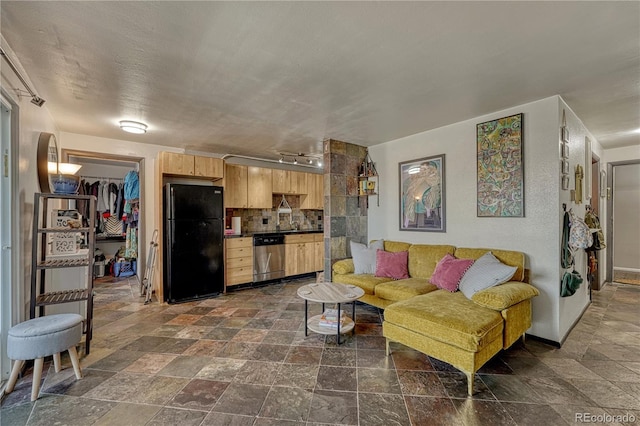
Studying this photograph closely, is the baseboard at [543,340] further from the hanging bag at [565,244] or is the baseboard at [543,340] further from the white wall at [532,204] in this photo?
the hanging bag at [565,244]

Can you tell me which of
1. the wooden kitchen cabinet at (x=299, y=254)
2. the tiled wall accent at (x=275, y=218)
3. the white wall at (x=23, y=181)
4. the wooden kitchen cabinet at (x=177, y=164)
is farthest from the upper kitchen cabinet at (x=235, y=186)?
the white wall at (x=23, y=181)

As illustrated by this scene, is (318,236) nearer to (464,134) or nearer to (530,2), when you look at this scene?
(464,134)

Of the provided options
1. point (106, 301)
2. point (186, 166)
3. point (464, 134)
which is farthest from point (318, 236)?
point (106, 301)

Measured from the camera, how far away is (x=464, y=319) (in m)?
2.06

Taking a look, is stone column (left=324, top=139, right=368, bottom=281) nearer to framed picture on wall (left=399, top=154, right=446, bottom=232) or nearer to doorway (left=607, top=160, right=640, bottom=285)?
framed picture on wall (left=399, top=154, right=446, bottom=232)

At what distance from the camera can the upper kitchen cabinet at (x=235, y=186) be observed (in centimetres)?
478

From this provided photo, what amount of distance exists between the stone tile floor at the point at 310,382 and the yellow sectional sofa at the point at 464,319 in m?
0.23

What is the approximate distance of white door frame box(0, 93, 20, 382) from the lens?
6.58 feet

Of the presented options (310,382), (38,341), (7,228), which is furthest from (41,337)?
(310,382)

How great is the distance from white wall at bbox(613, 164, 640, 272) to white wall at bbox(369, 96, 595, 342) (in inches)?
131

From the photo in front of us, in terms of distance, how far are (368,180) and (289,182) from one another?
1824 mm

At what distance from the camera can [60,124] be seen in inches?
136

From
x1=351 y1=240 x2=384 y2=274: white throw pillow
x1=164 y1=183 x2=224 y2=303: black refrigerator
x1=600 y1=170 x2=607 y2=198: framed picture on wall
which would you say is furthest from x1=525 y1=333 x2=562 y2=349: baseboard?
x1=164 y1=183 x2=224 y2=303: black refrigerator

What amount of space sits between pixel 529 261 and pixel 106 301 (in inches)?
216
